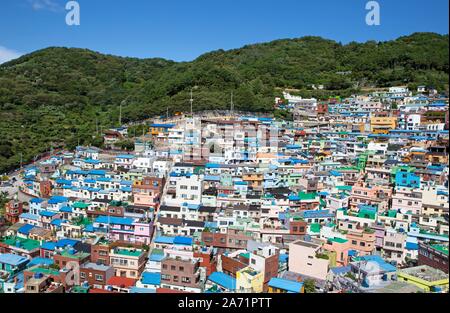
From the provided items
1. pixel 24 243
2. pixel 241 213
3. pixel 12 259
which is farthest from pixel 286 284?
pixel 24 243

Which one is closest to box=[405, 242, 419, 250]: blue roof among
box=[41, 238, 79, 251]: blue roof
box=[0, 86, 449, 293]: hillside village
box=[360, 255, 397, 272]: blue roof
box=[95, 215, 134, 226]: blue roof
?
box=[0, 86, 449, 293]: hillside village

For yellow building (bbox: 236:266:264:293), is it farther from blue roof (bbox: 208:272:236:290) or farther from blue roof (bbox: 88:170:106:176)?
blue roof (bbox: 88:170:106:176)

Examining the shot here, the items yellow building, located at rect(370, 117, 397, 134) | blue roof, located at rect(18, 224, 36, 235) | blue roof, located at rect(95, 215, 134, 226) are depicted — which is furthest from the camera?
yellow building, located at rect(370, 117, 397, 134)

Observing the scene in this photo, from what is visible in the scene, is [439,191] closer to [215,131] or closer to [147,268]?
[147,268]

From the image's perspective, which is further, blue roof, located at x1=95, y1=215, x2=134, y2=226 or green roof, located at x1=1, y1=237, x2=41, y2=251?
blue roof, located at x1=95, y1=215, x2=134, y2=226

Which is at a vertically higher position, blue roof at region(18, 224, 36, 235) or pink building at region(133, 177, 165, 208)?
pink building at region(133, 177, 165, 208)

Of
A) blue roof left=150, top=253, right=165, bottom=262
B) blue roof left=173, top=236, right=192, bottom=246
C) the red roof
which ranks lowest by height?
the red roof
